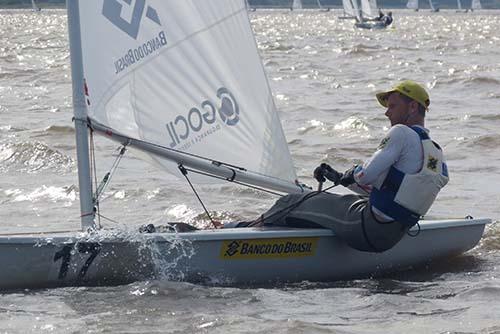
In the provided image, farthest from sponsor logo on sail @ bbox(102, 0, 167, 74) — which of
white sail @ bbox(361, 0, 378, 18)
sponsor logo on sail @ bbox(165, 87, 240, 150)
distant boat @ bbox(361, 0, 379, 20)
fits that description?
distant boat @ bbox(361, 0, 379, 20)

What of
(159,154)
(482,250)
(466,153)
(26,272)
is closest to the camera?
(26,272)

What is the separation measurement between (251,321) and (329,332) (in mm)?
341

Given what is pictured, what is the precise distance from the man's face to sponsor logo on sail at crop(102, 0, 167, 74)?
111cm

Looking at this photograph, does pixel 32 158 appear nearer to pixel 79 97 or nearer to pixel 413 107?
pixel 79 97

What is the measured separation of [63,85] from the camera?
18.9 meters

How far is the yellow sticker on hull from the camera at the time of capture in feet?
18.0

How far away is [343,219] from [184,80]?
101 centimetres

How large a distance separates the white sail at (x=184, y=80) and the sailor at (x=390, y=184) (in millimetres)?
462

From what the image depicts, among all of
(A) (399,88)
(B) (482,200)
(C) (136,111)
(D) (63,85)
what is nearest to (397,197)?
(A) (399,88)

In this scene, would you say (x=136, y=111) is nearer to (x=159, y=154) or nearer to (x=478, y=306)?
(x=159, y=154)

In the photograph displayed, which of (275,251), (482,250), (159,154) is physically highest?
(159,154)

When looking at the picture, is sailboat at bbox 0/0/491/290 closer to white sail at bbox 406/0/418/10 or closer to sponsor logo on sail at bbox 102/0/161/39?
sponsor logo on sail at bbox 102/0/161/39

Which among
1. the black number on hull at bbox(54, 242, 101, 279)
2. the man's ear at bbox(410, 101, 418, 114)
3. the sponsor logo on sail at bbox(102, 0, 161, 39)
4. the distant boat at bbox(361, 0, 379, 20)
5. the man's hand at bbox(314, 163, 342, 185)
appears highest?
the distant boat at bbox(361, 0, 379, 20)

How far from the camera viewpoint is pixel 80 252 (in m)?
5.28
